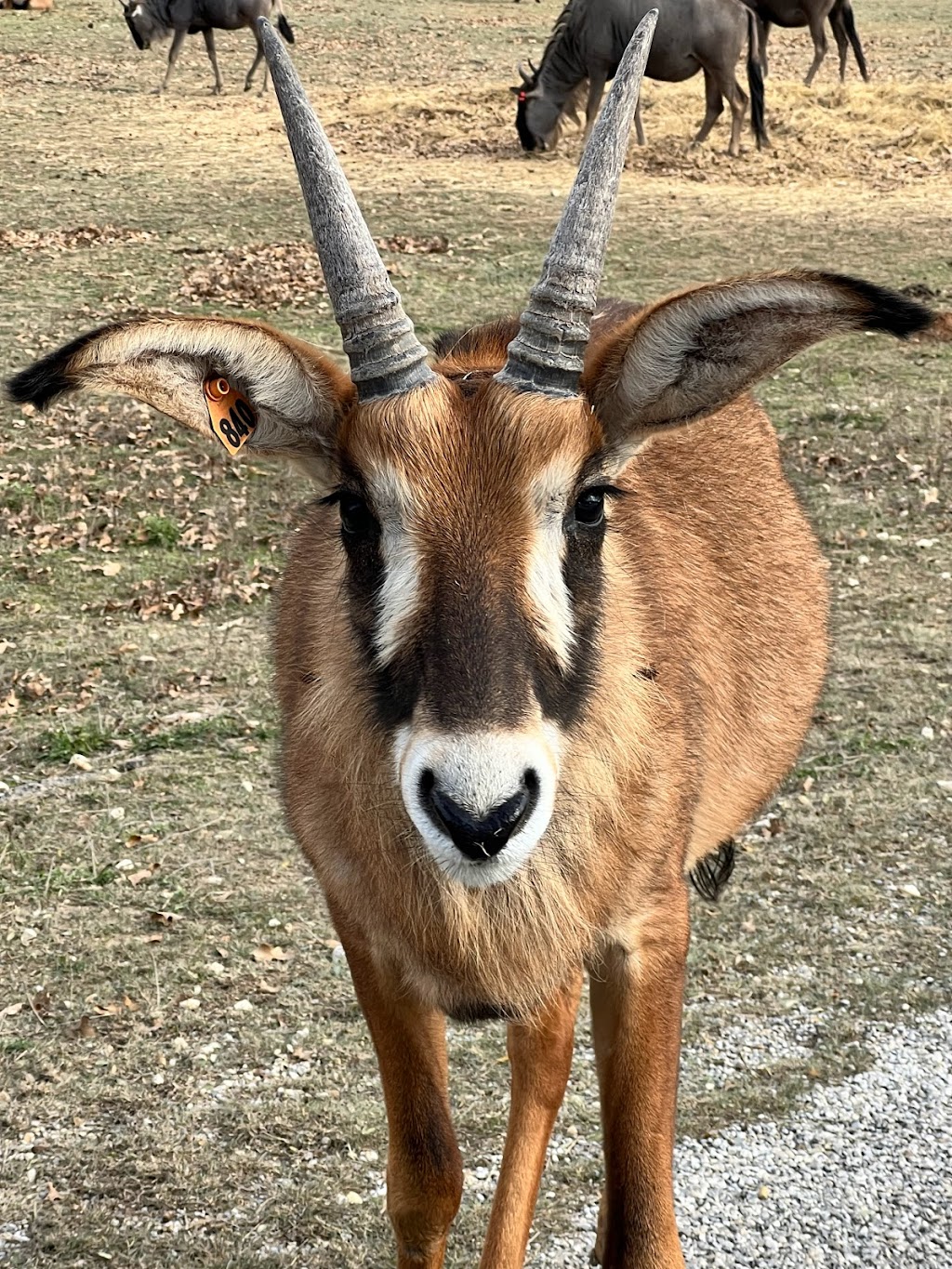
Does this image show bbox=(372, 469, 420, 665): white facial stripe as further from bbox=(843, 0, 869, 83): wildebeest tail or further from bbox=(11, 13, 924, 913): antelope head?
bbox=(843, 0, 869, 83): wildebeest tail

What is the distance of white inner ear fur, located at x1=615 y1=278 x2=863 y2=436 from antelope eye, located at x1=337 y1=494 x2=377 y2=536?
662 millimetres

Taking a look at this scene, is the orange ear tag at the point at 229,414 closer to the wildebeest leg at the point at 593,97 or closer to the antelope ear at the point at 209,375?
the antelope ear at the point at 209,375

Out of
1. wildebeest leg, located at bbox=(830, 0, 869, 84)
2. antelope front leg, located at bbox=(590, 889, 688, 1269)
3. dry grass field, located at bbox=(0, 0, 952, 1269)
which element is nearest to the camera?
antelope front leg, located at bbox=(590, 889, 688, 1269)

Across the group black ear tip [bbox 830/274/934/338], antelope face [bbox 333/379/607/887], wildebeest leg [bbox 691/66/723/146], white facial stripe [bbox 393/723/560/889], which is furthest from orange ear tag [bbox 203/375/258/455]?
wildebeest leg [bbox 691/66/723/146]

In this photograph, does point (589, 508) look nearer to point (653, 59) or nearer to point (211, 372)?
point (211, 372)

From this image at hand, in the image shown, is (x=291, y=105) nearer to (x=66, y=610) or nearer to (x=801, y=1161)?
(x=801, y=1161)

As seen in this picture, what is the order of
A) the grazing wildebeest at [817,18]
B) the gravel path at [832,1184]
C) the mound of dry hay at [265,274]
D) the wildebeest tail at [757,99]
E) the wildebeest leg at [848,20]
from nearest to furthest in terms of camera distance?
1. the gravel path at [832,1184]
2. the mound of dry hay at [265,274]
3. the wildebeest tail at [757,99]
4. the grazing wildebeest at [817,18]
5. the wildebeest leg at [848,20]

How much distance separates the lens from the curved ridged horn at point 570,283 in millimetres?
3387

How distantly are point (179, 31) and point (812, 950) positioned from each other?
27.8m

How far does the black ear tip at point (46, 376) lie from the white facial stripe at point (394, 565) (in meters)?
0.68

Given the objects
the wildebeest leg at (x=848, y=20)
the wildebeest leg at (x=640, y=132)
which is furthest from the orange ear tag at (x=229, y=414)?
the wildebeest leg at (x=848, y=20)

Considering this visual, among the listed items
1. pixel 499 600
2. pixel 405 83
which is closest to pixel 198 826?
pixel 499 600

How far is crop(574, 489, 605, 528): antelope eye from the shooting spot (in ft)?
11.0

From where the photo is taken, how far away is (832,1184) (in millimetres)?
4309
